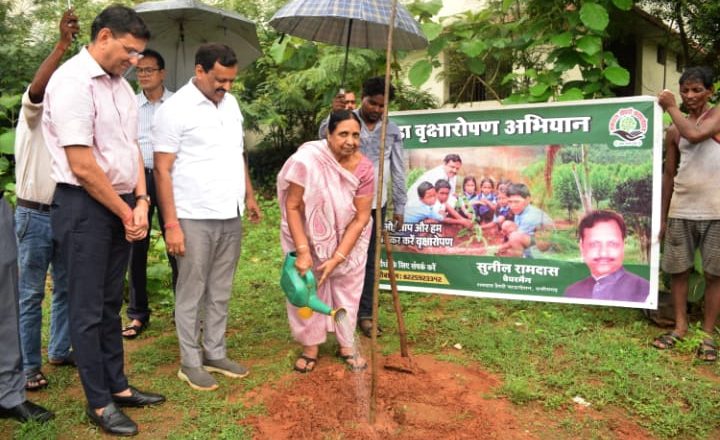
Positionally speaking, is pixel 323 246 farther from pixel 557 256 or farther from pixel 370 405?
pixel 557 256

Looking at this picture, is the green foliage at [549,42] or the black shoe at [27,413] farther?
the green foliage at [549,42]

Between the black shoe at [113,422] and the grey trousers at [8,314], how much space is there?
0.38 meters

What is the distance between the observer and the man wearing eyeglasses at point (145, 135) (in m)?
3.88

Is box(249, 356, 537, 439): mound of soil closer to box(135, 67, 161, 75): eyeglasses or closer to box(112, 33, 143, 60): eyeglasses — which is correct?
box(112, 33, 143, 60): eyeglasses

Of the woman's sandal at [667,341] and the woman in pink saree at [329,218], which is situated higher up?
the woman in pink saree at [329,218]

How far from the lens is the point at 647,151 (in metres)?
4.20

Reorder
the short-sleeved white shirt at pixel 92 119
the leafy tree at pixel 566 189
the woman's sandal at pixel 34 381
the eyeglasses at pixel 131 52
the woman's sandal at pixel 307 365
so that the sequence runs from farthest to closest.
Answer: the leafy tree at pixel 566 189 < the woman's sandal at pixel 307 365 < the woman's sandal at pixel 34 381 < the eyeglasses at pixel 131 52 < the short-sleeved white shirt at pixel 92 119

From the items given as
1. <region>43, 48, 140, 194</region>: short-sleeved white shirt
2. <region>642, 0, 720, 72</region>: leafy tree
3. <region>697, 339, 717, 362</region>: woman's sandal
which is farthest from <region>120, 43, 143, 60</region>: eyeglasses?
<region>642, 0, 720, 72</region>: leafy tree

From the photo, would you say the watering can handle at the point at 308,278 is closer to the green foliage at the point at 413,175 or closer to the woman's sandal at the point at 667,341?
the green foliage at the point at 413,175

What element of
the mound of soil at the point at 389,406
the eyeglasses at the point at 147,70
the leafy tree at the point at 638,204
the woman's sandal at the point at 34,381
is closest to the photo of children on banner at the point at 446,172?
the leafy tree at the point at 638,204

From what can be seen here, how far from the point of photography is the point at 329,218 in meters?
3.51

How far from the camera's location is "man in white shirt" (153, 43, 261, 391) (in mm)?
3113

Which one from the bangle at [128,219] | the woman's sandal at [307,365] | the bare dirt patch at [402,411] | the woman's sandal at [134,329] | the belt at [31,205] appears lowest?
the bare dirt patch at [402,411]

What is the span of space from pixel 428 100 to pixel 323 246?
17.3 ft
